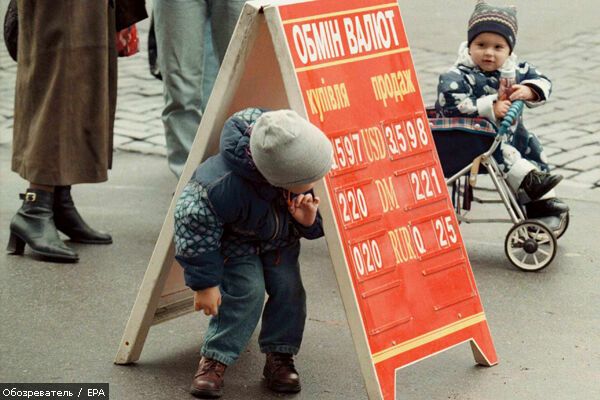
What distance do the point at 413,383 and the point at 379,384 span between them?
418 mm

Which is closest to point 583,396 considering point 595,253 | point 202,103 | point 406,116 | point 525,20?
point 406,116

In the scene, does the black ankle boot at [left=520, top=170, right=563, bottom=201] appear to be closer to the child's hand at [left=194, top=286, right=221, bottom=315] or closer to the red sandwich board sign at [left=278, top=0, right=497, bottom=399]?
the red sandwich board sign at [left=278, top=0, right=497, bottom=399]

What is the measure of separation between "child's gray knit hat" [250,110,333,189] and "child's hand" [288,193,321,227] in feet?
0.70

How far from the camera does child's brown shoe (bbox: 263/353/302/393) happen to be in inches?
174

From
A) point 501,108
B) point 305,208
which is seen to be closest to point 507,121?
point 501,108

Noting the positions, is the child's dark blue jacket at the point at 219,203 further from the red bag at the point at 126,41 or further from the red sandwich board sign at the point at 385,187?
the red bag at the point at 126,41

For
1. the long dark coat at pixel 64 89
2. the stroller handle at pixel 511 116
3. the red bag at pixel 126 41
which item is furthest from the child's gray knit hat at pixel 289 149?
the red bag at pixel 126 41

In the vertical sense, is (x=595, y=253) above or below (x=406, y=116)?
below

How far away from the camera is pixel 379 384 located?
4.14 meters

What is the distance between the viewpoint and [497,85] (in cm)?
588

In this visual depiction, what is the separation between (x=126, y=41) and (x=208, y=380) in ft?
8.48

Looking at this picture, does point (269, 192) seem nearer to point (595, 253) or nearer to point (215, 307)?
point (215, 307)

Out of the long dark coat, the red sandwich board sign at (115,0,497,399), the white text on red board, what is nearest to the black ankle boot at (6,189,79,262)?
the long dark coat

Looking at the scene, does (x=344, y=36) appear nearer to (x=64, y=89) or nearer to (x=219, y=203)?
(x=219, y=203)
